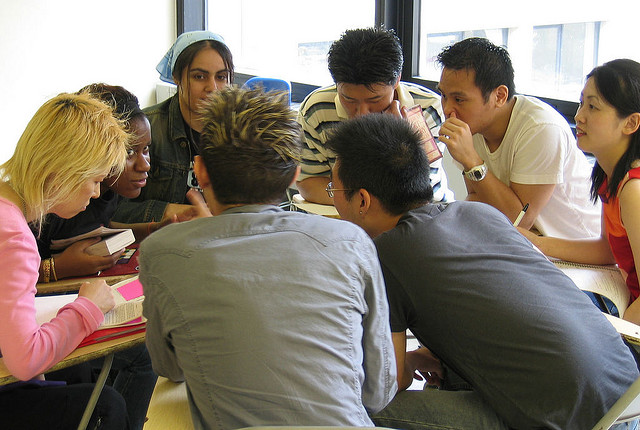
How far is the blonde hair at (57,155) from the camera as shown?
147cm

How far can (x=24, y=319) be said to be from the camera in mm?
1327

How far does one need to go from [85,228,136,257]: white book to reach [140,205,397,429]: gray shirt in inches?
29.5

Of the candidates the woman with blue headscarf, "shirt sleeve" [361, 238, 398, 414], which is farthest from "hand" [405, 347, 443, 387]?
the woman with blue headscarf

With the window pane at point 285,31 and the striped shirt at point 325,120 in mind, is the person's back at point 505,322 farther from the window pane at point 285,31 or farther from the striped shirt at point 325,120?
the window pane at point 285,31

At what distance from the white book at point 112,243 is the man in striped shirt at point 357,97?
651mm

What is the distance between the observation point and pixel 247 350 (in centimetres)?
108

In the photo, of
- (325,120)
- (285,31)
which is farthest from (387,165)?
(285,31)

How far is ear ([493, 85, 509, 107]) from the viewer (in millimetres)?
2303

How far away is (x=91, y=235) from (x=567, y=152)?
5.62 ft

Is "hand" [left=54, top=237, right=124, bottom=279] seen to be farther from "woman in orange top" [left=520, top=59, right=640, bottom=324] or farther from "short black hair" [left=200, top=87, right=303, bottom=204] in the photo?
"woman in orange top" [left=520, top=59, right=640, bottom=324]

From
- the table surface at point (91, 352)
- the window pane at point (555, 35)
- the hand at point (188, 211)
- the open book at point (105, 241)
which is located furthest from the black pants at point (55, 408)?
the window pane at point (555, 35)

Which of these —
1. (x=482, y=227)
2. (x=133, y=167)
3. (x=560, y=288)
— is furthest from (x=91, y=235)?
(x=560, y=288)

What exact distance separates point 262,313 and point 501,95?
5.20 feet

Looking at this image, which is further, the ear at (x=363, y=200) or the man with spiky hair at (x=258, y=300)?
the ear at (x=363, y=200)
